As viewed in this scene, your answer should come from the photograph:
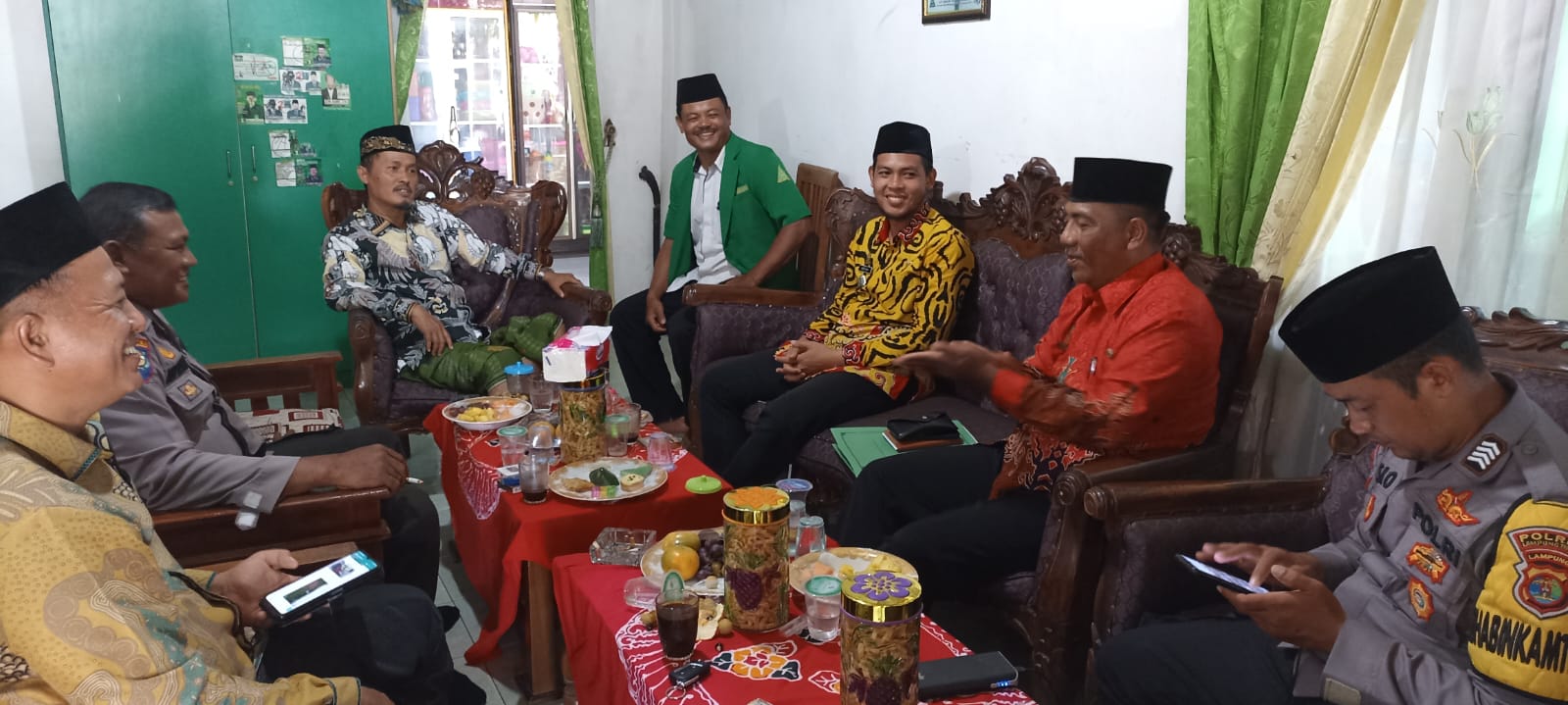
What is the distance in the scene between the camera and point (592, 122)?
5027 millimetres

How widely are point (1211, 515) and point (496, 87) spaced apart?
192 inches

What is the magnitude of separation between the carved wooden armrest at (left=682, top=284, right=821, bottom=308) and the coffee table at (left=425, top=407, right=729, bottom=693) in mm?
1017

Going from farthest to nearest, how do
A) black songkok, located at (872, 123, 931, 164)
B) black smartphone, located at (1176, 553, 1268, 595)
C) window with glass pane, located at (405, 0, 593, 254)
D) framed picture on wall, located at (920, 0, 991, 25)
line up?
window with glass pane, located at (405, 0, 593, 254)
framed picture on wall, located at (920, 0, 991, 25)
black songkok, located at (872, 123, 931, 164)
black smartphone, located at (1176, 553, 1268, 595)

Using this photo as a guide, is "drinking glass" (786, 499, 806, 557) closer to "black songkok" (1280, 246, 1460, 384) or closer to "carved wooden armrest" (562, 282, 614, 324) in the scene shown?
"black songkok" (1280, 246, 1460, 384)

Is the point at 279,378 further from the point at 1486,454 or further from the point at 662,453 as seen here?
the point at 1486,454

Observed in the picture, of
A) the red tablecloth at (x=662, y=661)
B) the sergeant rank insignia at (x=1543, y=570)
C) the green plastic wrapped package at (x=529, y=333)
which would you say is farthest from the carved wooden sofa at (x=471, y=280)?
the sergeant rank insignia at (x=1543, y=570)

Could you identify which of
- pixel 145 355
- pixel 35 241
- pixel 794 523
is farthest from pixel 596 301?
pixel 35 241

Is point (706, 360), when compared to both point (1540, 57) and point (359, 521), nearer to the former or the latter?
point (359, 521)

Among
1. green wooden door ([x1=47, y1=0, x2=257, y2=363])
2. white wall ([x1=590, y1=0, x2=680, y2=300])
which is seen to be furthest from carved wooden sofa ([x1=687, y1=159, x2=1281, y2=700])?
green wooden door ([x1=47, y1=0, x2=257, y2=363])

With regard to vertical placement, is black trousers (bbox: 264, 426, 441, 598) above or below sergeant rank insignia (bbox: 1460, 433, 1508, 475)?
below

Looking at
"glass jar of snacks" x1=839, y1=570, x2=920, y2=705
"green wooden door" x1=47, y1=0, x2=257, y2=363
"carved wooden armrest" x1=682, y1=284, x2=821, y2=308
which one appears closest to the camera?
"glass jar of snacks" x1=839, y1=570, x2=920, y2=705

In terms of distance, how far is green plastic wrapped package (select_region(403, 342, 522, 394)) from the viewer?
10.9 ft

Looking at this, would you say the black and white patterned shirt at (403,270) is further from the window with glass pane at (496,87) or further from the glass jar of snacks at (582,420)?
the window with glass pane at (496,87)

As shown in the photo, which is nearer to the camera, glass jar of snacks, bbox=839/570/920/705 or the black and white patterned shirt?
glass jar of snacks, bbox=839/570/920/705
